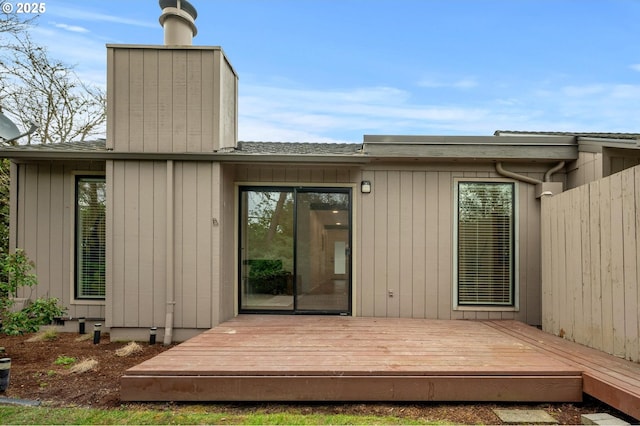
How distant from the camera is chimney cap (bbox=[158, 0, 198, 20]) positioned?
5.39 m

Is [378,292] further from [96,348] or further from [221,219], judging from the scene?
[96,348]

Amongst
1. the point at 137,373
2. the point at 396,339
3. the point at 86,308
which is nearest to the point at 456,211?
the point at 396,339

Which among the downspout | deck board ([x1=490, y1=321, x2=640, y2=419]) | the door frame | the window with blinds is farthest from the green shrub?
deck board ([x1=490, y1=321, x2=640, y2=419])

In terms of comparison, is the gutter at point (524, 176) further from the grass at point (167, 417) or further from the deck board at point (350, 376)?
the grass at point (167, 417)

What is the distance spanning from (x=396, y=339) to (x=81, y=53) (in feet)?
33.8

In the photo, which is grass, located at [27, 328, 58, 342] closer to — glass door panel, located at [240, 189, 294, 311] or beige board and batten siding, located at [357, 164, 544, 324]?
glass door panel, located at [240, 189, 294, 311]

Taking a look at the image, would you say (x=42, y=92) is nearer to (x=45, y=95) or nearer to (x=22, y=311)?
(x=45, y=95)

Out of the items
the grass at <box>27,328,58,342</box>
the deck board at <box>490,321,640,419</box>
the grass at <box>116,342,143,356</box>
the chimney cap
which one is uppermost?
the chimney cap

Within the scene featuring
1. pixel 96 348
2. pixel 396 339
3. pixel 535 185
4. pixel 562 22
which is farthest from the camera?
pixel 562 22

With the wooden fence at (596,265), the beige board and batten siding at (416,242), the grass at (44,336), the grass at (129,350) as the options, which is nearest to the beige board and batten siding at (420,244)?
the beige board and batten siding at (416,242)

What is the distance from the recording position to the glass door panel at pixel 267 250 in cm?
525

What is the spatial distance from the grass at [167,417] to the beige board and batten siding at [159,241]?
1930 mm

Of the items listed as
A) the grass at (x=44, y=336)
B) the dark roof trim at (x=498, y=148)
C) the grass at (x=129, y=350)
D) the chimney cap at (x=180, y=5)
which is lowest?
the grass at (x=44, y=336)

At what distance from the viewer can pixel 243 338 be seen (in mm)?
3875
